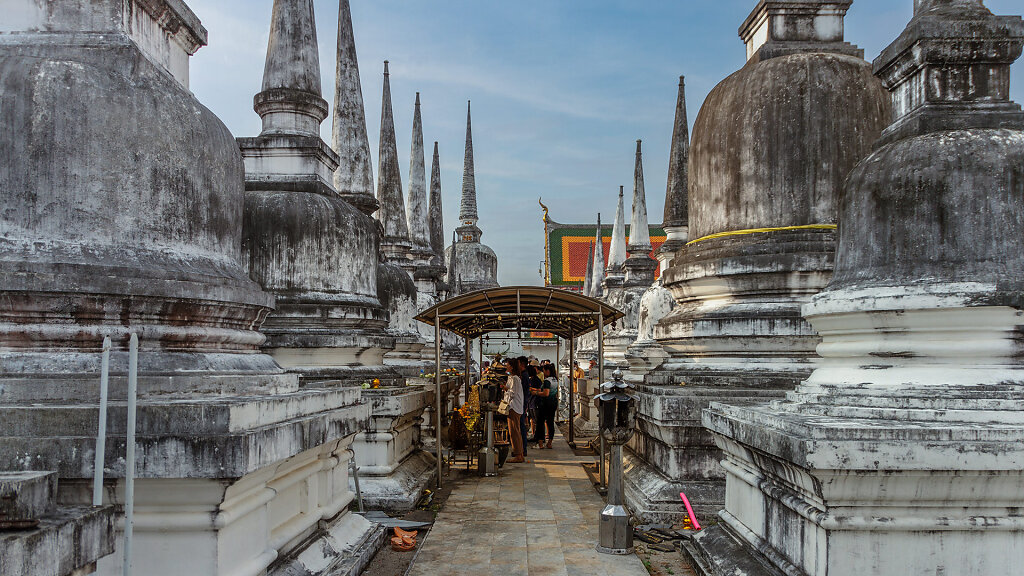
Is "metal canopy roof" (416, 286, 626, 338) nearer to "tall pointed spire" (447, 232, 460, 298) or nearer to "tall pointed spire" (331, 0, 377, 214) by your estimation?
"tall pointed spire" (331, 0, 377, 214)

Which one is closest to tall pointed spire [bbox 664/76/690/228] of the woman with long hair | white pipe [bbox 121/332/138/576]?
the woman with long hair

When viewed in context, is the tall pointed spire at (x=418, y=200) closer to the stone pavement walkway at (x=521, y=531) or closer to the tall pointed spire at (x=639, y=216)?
the tall pointed spire at (x=639, y=216)

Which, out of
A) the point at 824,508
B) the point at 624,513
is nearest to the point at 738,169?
the point at 624,513

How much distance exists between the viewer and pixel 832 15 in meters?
8.88

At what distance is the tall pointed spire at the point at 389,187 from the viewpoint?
49.7 feet

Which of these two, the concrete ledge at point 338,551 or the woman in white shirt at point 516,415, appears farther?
the woman in white shirt at point 516,415

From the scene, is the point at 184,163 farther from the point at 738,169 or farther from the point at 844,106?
the point at 844,106

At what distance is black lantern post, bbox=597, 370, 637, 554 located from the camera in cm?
682

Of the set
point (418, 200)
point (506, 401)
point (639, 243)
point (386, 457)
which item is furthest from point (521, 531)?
point (418, 200)

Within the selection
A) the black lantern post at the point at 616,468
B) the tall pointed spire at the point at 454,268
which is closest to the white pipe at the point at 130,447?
the black lantern post at the point at 616,468

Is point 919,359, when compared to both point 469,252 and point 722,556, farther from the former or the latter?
point 469,252

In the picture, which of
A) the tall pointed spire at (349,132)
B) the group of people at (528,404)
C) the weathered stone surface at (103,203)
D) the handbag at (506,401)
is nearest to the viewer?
the weathered stone surface at (103,203)

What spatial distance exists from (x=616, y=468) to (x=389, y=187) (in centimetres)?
961

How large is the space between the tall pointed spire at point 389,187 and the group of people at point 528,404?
353cm
